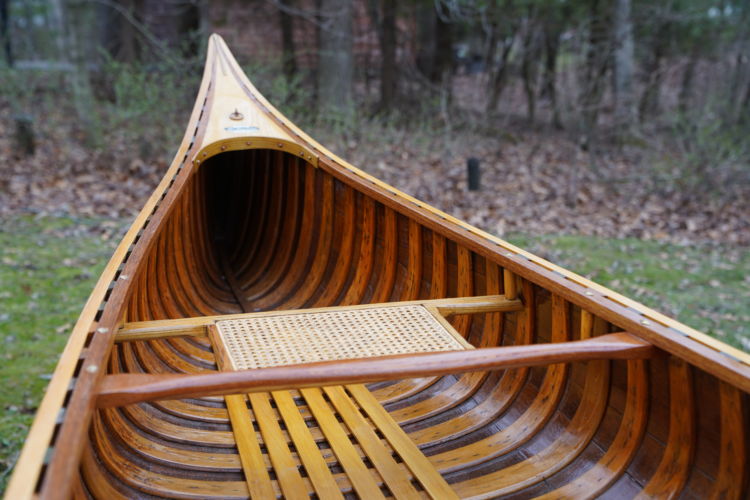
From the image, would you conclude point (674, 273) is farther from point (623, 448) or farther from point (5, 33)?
point (5, 33)

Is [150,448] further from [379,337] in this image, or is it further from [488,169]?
[488,169]

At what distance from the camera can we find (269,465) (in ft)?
7.07

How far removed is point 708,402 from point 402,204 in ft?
5.45

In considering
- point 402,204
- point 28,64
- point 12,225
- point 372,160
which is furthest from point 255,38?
point 402,204

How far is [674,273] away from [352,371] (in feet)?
15.0

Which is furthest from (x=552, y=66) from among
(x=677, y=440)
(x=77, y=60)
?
(x=677, y=440)

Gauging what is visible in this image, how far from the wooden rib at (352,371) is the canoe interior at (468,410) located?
241 millimetres

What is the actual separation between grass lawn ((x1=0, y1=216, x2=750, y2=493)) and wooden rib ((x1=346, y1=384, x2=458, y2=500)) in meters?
1.51

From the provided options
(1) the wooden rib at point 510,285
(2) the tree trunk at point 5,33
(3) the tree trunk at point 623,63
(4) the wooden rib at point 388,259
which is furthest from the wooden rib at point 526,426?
(2) the tree trunk at point 5,33

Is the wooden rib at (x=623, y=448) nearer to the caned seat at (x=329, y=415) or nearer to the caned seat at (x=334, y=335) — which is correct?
the caned seat at (x=329, y=415)

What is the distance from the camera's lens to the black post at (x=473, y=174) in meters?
7.83

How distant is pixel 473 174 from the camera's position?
7895 millimetres

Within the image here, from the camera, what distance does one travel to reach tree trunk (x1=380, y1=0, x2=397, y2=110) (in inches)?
427

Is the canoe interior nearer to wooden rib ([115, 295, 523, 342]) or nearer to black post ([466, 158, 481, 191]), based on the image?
wooden rib ([115, 295, 523, 342])
